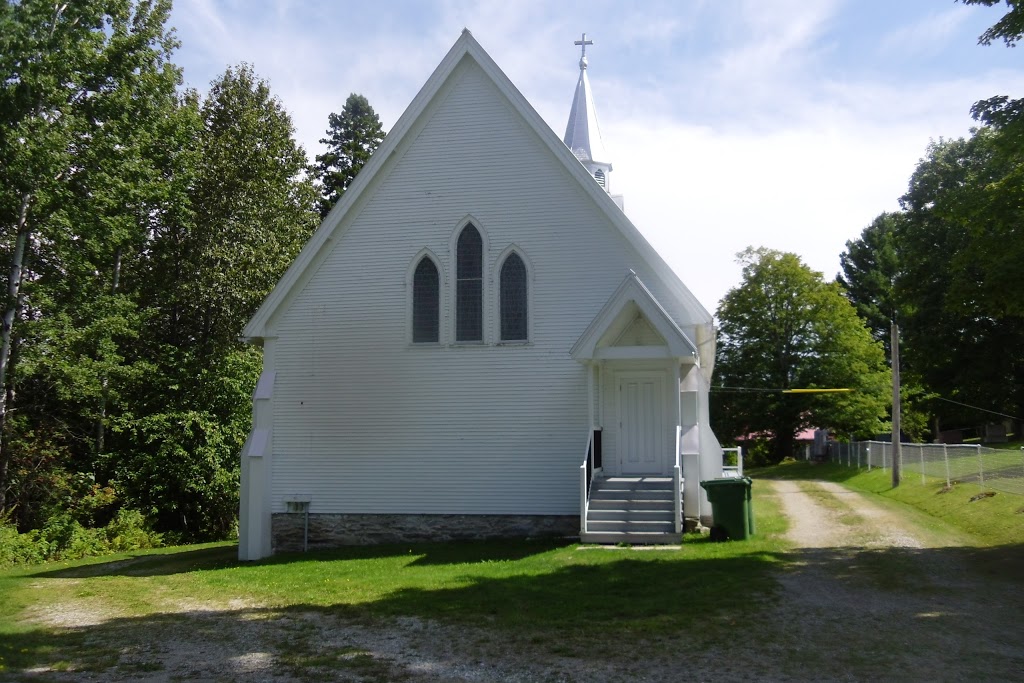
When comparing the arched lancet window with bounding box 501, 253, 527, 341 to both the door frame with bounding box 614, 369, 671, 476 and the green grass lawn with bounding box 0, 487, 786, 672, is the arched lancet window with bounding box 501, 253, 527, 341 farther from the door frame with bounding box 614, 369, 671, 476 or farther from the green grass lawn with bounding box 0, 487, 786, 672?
the green grass lawn with bounding box 0, 487, 786, 672

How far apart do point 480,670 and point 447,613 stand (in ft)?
8.77

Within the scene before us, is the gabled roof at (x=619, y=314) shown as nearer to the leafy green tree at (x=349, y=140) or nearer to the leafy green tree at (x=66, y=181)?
the leafy green tree at (x=66, y=181)

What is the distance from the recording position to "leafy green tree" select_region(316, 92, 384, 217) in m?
47.2

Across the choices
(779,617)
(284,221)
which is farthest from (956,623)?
(284,221)

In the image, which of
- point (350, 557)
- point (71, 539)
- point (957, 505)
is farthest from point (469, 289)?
point (71, 539)

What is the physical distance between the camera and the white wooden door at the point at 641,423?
17.4 meters

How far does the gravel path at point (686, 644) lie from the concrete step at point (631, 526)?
3000mm

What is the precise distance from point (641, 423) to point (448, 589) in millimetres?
6192

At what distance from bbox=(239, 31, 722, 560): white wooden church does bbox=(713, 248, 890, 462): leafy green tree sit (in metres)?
33.9

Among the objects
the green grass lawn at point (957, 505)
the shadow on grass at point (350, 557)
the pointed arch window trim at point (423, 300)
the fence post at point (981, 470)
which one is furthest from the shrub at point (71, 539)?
the fence post at point (981, 470)

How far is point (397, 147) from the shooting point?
18484mm

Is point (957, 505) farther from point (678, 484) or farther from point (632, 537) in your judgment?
point (632, 537)

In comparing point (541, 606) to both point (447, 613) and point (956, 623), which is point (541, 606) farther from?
point (956, 623)

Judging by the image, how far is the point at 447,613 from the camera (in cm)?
1095
